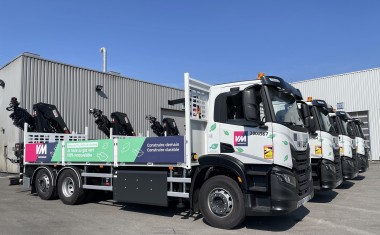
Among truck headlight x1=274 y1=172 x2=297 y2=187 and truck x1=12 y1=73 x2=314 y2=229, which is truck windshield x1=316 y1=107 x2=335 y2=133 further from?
truck headlight x1=274 y1=172 x2=297 y2=187

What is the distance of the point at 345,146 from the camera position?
39.1ft

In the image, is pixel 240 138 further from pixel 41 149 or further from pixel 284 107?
pixel 41 149

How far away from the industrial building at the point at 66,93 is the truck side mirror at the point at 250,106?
14.7m

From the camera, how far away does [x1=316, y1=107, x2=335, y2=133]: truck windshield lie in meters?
10.2

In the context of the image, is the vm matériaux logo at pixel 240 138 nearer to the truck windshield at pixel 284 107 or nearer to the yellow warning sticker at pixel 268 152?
the yellow warning sticker at pixel 268 152

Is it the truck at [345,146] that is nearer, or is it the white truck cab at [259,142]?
the white truck cab at [259,142]

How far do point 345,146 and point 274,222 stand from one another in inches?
236

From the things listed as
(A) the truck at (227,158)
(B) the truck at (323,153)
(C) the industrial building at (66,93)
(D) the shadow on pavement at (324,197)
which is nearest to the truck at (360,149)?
(D) the shadow on pavement at (324,197)

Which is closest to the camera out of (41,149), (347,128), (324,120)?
(41,149)

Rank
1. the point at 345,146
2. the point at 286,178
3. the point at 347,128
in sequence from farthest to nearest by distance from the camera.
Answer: the point at 347,128
the point at 345,146
the point at 286,178

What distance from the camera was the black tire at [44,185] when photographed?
9.85m

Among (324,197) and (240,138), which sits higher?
(240,138)

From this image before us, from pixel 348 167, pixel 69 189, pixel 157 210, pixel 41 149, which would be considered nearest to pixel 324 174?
pixel 348 167

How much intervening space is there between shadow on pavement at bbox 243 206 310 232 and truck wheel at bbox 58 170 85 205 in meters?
4.46
